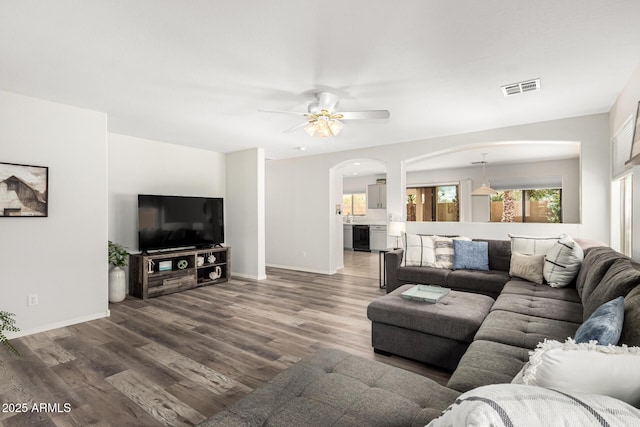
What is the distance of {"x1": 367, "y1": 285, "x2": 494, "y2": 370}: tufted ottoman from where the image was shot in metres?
2.38

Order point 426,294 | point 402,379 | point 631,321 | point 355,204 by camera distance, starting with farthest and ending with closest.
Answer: point 355,204
point 426,294
point 402,379
point 631,321

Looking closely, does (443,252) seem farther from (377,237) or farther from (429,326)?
(377,237)

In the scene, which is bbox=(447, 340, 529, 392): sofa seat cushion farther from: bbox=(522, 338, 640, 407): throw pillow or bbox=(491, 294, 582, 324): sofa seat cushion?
bbox=(491, 294, 582, 324): sofa seat cushion

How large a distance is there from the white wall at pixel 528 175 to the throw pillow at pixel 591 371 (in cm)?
855

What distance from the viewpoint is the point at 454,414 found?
2.36 ft

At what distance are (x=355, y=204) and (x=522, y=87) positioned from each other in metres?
7.97

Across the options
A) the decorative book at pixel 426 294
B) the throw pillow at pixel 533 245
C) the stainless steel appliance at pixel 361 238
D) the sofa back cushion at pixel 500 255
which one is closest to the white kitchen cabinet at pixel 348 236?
the stainless steel appliance at pixel 361 238

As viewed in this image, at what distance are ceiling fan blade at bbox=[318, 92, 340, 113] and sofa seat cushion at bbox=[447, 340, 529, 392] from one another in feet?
8.02

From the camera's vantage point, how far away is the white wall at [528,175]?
7543mm

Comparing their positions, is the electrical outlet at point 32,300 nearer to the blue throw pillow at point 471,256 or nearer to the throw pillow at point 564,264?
the blue throw pillow at point 471,256

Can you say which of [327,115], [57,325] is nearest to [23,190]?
[57,325]

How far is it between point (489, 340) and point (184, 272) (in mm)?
4562

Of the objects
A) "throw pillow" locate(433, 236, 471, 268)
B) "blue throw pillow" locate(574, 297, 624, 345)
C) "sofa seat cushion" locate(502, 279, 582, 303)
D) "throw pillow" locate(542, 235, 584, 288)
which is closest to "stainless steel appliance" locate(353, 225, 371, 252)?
"throw pillow" locate(433, 236, 471, 268)

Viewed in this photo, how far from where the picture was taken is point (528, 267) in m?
3.43
